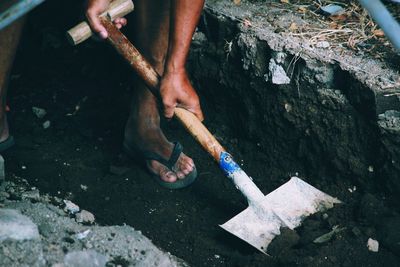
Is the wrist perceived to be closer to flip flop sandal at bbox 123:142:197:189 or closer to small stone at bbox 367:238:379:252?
flip flop sandal at bbox 123:142:197:189

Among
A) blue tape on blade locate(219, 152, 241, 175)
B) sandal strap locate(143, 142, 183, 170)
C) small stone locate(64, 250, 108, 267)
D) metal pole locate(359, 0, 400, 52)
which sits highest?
metal pole locate(359, 0, 400, 52)

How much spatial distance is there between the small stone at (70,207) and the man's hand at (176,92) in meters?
0.71

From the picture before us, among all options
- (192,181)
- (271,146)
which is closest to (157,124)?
(192,181)

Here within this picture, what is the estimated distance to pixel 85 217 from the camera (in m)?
2.71

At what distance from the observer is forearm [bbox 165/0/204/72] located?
2.37 m

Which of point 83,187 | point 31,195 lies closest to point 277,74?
point 83,187

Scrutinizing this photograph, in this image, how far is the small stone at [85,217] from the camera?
2.67 m

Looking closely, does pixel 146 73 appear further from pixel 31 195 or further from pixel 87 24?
pixel 31 195

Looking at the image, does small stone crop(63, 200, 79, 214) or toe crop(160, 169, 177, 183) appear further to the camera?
toe crop(160, 169, 177, 183)

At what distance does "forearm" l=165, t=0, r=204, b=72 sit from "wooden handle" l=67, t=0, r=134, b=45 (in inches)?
10.7

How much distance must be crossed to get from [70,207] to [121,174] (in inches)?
17.5

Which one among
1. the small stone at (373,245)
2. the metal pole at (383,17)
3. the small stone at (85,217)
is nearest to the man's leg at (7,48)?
the small stone at (85,217)

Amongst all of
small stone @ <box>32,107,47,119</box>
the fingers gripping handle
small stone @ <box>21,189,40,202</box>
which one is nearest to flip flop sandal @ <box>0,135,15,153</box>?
small stone @ <box>32,107,47,119</box>

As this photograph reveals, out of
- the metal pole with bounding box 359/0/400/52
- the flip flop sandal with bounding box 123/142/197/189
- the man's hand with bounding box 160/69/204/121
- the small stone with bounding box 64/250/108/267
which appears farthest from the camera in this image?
the flip flop sandal with bounding box 123/142/197/189
